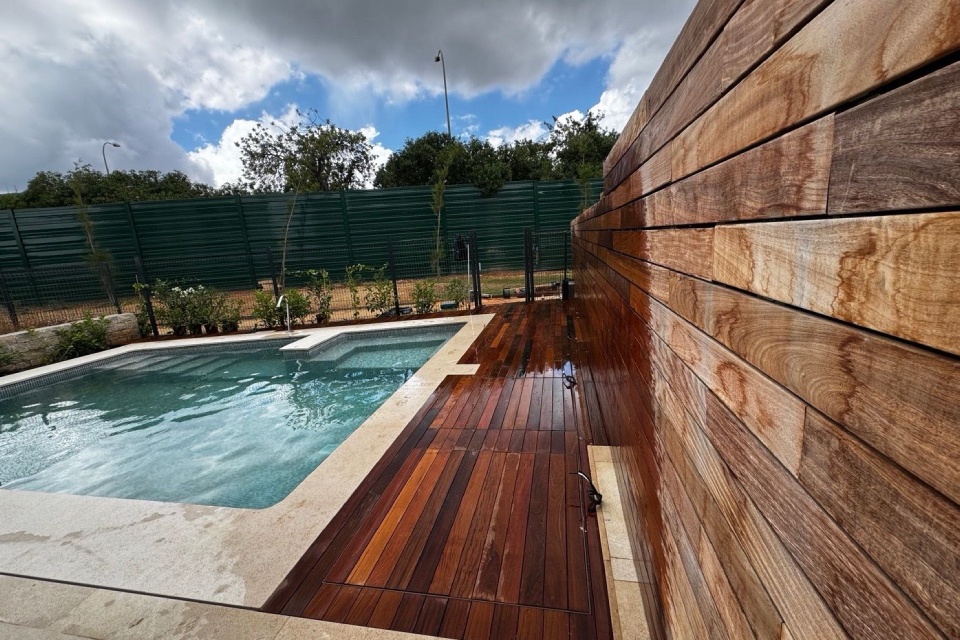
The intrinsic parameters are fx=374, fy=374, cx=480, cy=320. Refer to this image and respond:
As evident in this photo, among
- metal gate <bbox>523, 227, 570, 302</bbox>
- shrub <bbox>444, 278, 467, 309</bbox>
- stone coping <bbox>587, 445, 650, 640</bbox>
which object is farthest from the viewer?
shrub <bbox>444, 278, 467, 309</bbox>

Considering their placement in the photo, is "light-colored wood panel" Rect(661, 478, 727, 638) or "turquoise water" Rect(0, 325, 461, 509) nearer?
"light-colored wood panel" Rect(661, 478, 727, 638)

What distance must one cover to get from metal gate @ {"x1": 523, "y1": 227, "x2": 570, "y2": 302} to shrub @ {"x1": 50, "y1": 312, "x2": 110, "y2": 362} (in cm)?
779

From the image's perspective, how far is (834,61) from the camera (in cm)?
33

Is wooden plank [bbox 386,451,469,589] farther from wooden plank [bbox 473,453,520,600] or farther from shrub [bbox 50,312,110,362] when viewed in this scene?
shrub [bbox 50,312,110,362]

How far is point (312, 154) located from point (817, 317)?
52.0 ft

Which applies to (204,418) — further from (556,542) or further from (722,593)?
(722,593)

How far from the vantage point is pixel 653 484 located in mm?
1007

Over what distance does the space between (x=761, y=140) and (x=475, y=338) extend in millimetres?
4957

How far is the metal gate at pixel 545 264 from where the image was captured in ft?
24.8

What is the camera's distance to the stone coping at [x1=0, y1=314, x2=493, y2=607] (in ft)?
5.59

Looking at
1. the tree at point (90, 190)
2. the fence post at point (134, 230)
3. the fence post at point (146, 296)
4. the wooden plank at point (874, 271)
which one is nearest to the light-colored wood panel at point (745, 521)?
the wooden plank at point (874, 271)

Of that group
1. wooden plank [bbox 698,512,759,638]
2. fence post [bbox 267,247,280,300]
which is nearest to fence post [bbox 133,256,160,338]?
fence post [bbox 267,247,280,300]

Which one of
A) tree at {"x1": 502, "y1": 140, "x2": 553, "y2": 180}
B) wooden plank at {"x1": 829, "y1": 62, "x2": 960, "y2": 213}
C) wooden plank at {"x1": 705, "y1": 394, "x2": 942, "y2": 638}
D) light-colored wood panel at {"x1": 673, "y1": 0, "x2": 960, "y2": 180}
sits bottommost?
wooden plank at {"x1": 705, "y1": 394, "x2": 942, "y2": 638}

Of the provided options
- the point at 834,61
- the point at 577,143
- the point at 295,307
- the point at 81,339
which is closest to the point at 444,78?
the point at 577,143
